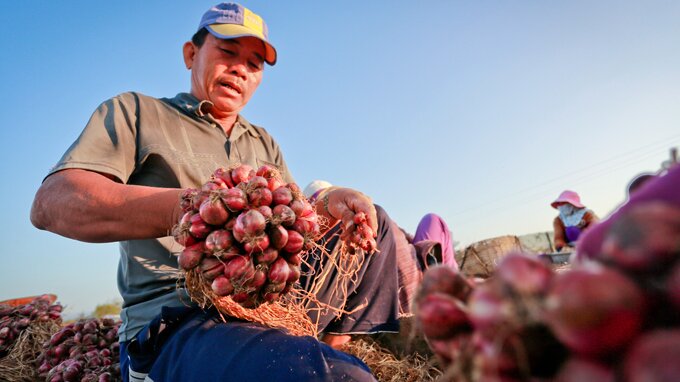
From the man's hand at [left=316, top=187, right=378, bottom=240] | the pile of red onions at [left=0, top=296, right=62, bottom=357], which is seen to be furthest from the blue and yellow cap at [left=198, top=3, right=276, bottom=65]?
the pile of red onions at [left=0, top=296, right=62, bottom=357]

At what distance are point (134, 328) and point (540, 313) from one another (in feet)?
5.61

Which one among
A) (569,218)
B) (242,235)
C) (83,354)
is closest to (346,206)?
(242,235)

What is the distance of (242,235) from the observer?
47.5 inches

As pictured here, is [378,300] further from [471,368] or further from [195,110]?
[471,368]

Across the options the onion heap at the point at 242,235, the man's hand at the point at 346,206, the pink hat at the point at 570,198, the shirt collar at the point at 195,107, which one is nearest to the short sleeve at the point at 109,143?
the shirt collar at the point at 195,107

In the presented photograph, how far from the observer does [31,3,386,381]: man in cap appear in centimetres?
117

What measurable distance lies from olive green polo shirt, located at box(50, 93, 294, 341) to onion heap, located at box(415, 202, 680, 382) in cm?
130

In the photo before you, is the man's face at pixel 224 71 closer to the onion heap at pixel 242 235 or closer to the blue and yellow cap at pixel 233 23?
the blue and yellow cap at pixel 233 23

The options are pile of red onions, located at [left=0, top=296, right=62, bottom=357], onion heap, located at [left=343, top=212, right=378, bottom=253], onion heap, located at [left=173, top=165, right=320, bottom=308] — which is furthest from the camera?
pile of red onions, located at [left=0, top=296, right=62, bottom=357]

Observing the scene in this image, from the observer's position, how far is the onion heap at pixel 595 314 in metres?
0.31

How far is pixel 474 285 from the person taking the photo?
1.65ft

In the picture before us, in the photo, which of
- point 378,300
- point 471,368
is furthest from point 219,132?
point 471,368

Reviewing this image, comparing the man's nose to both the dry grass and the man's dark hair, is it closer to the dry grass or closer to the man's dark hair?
the man's dark hair

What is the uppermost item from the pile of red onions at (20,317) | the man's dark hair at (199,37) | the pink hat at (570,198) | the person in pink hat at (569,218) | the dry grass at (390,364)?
the man's dark hair at (199,37)
